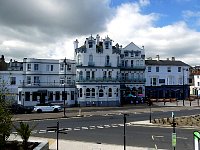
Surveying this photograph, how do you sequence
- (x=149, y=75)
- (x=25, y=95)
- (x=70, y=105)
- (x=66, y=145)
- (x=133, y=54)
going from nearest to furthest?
1. (x=66, y=145)
2. (x=25, y=95)
3. (x=70, y=105)
4. (x=133, y=54)
5. (x=149, y=75)

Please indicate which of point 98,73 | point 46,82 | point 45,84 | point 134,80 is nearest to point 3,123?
point 45,84

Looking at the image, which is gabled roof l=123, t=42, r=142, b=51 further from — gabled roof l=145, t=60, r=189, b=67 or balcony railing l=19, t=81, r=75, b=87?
balcony railing l=19, t=81, r=75, b=87

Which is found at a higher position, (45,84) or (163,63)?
(163,63)

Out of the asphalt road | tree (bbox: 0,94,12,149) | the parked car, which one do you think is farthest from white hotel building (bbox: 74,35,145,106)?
tree (bbox: 0,94,12,149)

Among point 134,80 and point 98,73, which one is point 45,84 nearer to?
point 98,73

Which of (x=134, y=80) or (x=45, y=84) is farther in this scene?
(x=134, y=80)

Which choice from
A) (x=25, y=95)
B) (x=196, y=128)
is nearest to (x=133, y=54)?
(x=25, y=95)

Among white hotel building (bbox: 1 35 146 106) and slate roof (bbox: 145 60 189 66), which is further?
slate roof (bbox: 145 60 189 66)

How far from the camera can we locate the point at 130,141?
25.0 meters

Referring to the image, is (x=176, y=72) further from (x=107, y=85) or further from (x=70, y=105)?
(x=70, y=105)

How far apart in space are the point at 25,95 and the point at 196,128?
122 ft

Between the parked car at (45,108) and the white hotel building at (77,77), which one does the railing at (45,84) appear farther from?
the parked car at (45,108)

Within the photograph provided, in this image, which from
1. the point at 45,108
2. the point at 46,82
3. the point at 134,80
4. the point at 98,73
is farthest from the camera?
the point at 134,80

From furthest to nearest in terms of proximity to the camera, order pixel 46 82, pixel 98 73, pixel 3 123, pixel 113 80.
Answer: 1. pixel 113 80
2. pixel 98 73
3. pixel 46 82
4. pixel 3 123
